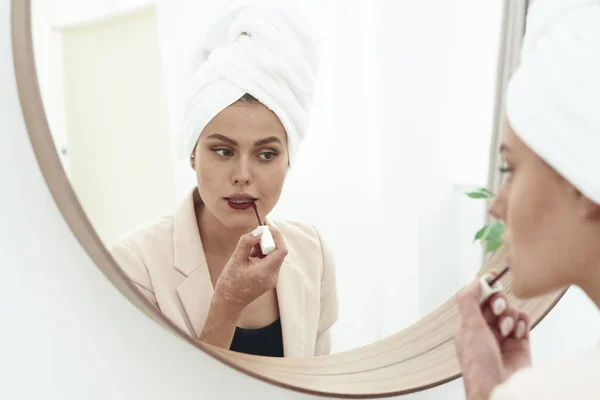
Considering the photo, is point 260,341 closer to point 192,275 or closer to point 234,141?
point 192,275

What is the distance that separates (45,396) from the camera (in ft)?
1.70

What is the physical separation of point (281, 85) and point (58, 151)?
0.68 ft

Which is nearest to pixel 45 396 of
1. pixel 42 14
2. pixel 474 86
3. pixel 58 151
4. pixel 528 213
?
pixel 58 151

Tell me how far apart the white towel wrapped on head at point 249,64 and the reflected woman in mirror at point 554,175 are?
208 mm

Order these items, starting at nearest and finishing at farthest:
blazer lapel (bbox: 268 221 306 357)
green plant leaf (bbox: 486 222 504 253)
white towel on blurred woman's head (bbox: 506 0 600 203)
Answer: white towel on blurred woman's head (bbox: 506 0 600 203) → blazer lapel (bbox: 268 221 306 357) → green plant leaf (bbox: 486 222 504 253)

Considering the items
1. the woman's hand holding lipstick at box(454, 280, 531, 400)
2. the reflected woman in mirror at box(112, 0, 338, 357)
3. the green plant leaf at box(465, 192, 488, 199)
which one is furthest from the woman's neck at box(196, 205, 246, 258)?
the green plant leaf at box(465, 192, 488, 199)

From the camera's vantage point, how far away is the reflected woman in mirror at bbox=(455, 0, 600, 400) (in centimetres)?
39

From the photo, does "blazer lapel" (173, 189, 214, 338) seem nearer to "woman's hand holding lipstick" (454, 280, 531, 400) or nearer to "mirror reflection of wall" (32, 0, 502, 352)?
"mirror reflection of wall" (32, 0, 502, 352)

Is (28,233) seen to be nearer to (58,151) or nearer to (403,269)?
(58,151)

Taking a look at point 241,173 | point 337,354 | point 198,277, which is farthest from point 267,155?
point 337,354

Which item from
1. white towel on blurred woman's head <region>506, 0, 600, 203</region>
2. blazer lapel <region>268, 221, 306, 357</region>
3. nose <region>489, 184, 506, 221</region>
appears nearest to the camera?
white towel on blurred woman's head <region>506, 0, 600, 203</region>

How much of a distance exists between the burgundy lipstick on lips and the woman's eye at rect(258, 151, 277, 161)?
39mm

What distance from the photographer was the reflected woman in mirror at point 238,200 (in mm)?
532

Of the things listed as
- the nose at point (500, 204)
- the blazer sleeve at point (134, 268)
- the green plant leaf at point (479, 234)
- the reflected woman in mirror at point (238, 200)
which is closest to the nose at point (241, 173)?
the reflected woman in mirror at point (238, 200)
